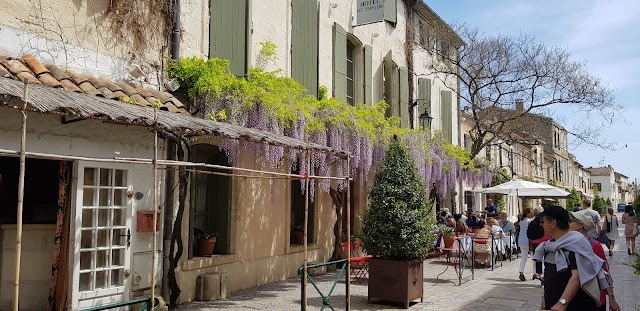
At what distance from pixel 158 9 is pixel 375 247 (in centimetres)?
457

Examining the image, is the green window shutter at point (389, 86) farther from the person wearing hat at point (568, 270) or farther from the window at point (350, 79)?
the person wearing hat at point (568, 270)

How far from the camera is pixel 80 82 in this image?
6223mm

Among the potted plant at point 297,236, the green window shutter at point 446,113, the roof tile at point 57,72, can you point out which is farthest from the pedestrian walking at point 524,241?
the roof tile at point 57,72

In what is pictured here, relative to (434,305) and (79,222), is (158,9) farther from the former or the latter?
(434,305)

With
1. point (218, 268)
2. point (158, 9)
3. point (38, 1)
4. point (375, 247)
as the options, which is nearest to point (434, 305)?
point (375, 247)

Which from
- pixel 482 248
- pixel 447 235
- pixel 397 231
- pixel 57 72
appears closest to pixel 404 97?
pixel 447 235

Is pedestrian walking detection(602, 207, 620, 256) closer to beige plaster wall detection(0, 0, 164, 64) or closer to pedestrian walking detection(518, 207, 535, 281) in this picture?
pedestrian walking detection(518, 207, 535, 281)

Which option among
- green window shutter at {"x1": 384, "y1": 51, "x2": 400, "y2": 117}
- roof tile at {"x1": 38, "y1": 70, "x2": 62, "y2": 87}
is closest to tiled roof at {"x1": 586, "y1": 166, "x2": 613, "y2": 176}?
green window shutter at {"x1": 384, "y1": 51, "x2": 400, "y2": 117}

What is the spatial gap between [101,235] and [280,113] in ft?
9.95

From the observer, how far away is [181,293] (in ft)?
25.6

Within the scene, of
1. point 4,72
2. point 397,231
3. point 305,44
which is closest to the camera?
point 4,72

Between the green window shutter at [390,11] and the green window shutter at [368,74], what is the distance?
137 centimetres

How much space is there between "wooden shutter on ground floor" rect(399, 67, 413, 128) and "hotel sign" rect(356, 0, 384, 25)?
9.53 ft

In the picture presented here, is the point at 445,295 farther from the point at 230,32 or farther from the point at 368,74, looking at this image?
the point at 368,74
